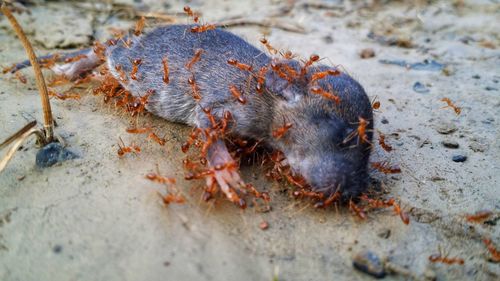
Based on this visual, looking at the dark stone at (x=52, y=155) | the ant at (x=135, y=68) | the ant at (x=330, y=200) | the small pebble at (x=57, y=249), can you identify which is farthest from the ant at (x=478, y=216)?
the ant at (x=135, y=68)

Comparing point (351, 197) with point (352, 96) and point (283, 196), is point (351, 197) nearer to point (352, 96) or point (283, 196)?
point (283, 196)

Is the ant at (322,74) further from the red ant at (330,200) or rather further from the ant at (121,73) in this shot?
the ant at (121,73)

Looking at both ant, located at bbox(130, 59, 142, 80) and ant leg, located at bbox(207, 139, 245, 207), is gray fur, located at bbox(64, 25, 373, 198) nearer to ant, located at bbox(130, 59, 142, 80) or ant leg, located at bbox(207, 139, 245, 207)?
ant, located at bbox(130, 59, 142, 80)

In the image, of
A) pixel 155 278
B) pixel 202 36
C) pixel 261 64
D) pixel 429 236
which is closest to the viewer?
pixel 155 278

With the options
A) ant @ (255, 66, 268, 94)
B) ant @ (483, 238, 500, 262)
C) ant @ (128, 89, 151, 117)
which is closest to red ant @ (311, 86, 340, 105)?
ant @ (255, 66, 268, 94)

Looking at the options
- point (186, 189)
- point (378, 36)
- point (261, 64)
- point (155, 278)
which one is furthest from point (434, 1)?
point (155, 278)
